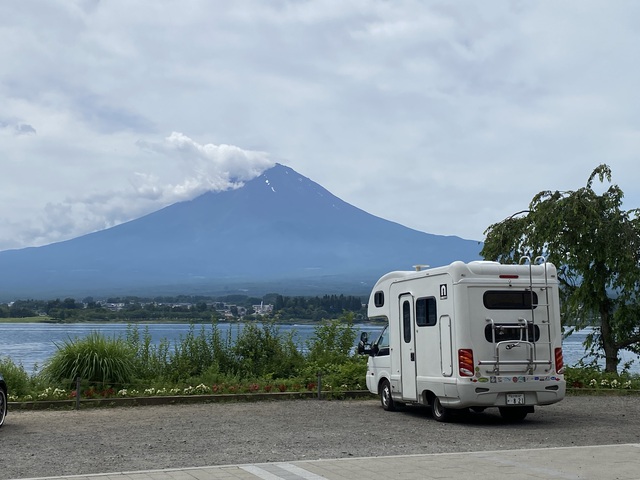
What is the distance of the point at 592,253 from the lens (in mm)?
22359

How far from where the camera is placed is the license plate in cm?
1337

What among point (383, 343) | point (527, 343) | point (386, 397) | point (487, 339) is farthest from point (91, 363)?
point (527, 343)

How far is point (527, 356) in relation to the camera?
13531 millimetres

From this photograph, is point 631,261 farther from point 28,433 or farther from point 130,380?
point 28,433

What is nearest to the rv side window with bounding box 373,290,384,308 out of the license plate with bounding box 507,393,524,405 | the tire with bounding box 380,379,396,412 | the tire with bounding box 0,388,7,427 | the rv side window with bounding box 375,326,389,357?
the rv side window with bounding box 375,326,389,357

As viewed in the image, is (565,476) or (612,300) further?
(612,300)

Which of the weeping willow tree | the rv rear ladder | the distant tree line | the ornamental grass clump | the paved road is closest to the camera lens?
the paved road

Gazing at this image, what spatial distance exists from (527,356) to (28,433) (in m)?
7.71

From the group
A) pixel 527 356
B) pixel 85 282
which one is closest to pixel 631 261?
pixel 527 356

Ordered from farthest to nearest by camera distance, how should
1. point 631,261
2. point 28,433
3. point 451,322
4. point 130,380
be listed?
point 631,261 → point 130,380 → point 451,322 → point 28,433

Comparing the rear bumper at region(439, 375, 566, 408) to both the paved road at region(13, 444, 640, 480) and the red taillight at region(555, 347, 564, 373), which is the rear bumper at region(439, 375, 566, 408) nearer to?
the red taillight at region(555, 347, 564, 373)

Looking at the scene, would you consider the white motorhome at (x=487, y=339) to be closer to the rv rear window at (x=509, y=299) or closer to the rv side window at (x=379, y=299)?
the rv rear window at (x=509, y=299)

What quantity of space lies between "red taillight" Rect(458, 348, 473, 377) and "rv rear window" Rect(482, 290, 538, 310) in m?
0.82

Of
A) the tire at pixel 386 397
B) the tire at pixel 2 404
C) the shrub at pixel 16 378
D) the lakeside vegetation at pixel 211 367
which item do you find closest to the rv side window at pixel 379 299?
the tire at pixel 386 397
